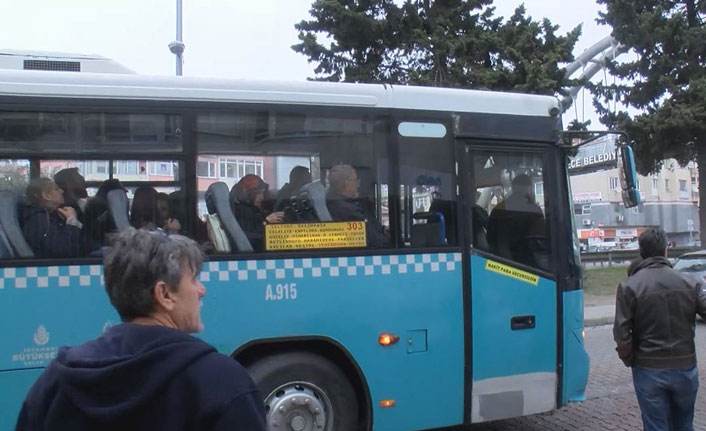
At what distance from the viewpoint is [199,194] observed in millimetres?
4797

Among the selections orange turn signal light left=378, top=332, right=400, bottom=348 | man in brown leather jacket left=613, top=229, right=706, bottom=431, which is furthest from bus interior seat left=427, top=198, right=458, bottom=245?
man in brown leather jacket left=613, top=229, right=706, bottom=431

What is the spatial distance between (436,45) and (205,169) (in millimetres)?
13757

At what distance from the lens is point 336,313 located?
16.3ft

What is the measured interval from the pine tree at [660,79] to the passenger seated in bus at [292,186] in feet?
64.3

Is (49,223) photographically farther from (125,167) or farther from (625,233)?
(625,233)

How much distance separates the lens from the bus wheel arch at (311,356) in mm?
4840

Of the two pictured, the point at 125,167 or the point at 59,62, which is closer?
the point at 125,167

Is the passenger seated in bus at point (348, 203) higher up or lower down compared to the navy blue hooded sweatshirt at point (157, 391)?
higher up

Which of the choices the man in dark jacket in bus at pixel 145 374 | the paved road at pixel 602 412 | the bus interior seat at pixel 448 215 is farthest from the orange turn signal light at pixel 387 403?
the man in dark jacket in bus at pixel 145 374

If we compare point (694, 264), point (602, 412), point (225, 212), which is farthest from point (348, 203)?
point (694, 264)

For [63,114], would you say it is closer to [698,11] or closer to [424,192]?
[424,192]

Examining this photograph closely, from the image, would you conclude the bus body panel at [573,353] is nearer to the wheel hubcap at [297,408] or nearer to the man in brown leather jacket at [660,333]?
the man in brown leather jacket at [660,333]

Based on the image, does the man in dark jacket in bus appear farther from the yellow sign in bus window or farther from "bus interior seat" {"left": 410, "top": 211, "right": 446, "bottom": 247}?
"bus interior seat" {"left": 410, "top": 211, "right": 446, "bottom": 247}

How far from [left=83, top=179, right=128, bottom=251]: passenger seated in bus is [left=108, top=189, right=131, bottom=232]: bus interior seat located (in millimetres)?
22
